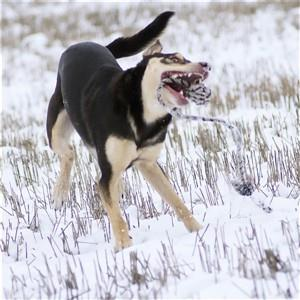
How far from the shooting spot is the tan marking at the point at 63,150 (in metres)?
5.98

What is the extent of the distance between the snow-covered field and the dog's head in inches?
32.5

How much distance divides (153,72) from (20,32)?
13.6 metres

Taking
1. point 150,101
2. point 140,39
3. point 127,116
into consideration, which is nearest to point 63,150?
point 140,39

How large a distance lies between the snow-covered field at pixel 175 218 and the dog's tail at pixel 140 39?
1.06m

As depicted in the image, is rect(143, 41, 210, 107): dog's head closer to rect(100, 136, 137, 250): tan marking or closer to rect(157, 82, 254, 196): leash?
rect(157, 82, 254, 196): leash

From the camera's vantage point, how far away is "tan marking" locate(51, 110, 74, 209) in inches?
235

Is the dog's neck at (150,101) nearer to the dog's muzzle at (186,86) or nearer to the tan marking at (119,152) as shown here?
the dog's muzzle at (186,86)

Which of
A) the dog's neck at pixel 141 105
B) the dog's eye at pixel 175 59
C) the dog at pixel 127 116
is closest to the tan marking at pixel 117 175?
the dog at pixel 127 116

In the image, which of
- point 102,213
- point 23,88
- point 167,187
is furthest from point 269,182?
point 23,88

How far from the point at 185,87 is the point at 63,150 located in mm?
1914

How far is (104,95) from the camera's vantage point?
16.0 feet

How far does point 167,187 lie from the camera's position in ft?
16.8

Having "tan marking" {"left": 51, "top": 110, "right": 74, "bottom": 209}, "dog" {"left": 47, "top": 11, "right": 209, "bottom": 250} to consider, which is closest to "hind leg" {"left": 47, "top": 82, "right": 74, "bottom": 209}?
"tan marking" {"left": 51, "top": 110, "right": 74, "bottom": 209}

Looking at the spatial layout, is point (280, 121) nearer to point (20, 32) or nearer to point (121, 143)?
point (121, 143)
